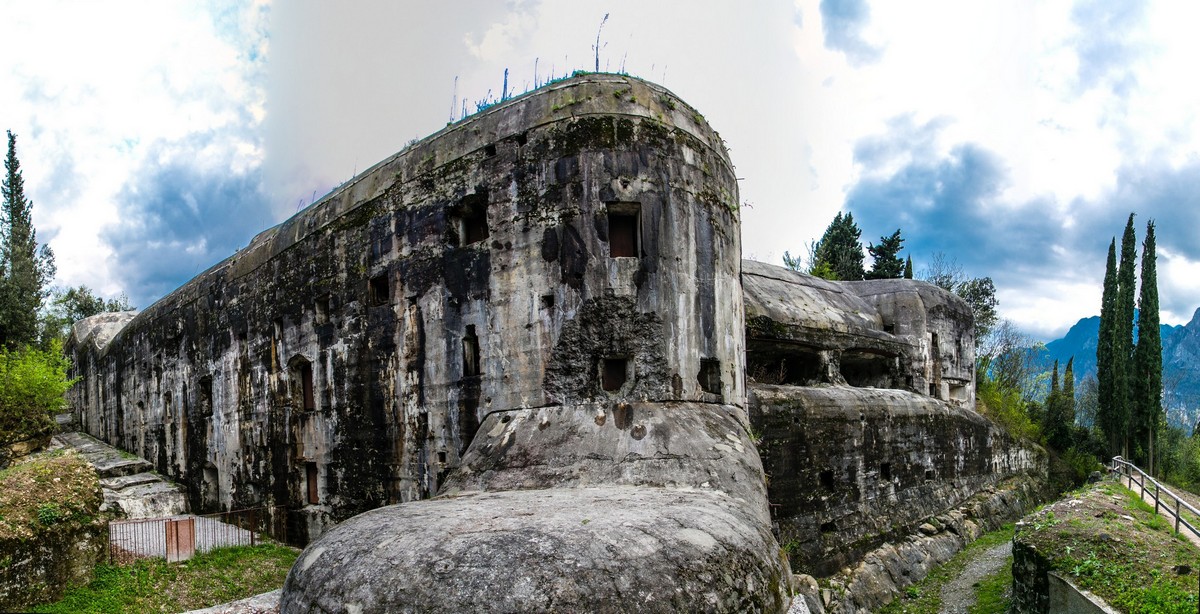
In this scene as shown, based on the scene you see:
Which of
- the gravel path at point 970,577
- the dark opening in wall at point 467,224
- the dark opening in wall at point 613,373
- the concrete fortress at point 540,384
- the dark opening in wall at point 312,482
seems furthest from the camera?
the gravel path at point 970,577

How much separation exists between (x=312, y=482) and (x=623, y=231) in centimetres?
714

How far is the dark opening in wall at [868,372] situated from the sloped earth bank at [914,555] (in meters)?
3.20

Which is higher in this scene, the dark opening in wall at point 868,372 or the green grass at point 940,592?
the dark opening in wall at point 868,372

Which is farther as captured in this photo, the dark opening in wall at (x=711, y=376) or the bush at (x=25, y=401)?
the bush at (x=25, y=401)

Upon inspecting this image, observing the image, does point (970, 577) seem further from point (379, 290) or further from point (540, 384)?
point (379, 290)

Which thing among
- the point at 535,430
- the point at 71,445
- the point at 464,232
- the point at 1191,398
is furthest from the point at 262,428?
the point at 1191,398

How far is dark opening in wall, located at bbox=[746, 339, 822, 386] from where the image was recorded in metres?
13.2

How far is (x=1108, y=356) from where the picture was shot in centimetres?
2386

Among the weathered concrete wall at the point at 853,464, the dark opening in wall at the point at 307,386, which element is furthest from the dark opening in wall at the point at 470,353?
the weathered concrete wall at the point at 853,464

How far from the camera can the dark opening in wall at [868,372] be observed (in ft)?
54.4

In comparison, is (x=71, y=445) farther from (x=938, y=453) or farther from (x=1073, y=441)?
(x=1073, y=441)

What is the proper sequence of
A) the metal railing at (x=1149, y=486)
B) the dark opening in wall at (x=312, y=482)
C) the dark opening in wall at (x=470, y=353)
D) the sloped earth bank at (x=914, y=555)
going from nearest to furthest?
the dark opening in wall at (x=470, y=353) < the metal railing at (x=1149, y=486) < the sloped earth bank at (x=914, y=555) < the dark opening in wall at (x=312, y=482)

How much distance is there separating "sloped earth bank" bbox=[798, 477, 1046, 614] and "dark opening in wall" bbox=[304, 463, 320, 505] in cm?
783

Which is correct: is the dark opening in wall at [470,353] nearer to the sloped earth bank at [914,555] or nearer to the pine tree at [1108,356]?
the sloped earth bank at [914,555]
